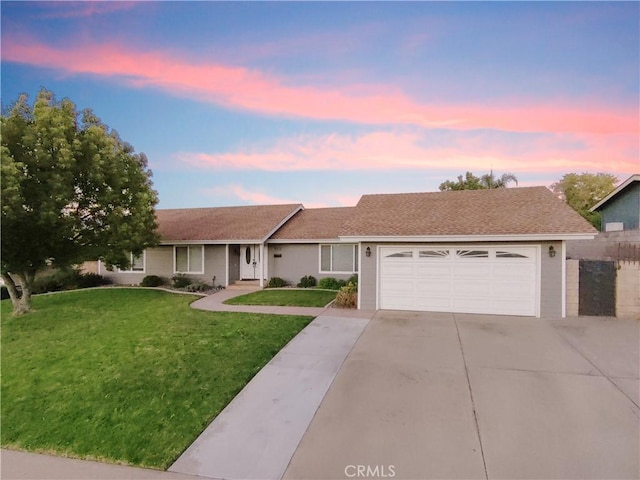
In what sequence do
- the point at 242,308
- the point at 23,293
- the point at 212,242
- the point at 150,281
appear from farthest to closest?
the point at 150,281, the point at 212,242, the point at 23,293, the point at 242,308

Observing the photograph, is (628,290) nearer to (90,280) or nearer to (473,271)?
(473,271)

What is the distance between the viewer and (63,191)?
441 inches

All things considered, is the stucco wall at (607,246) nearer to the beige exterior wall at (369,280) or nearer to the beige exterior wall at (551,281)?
the beige exterior wall at (551,281)

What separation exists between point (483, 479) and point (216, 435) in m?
3.39

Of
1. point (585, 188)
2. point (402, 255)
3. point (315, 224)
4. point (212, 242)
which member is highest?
point (585, 188)

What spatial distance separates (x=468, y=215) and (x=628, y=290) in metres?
5.11

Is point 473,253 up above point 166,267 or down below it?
above

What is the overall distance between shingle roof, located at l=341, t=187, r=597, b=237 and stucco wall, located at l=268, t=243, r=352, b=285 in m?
4.26

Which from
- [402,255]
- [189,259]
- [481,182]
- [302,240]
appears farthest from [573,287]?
[481,182]

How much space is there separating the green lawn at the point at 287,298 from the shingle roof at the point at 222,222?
317 cm

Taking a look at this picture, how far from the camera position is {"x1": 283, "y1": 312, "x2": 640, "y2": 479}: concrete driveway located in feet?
12.8

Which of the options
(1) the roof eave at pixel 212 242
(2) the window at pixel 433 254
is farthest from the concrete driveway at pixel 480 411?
(1) the roof eave at pixel 212 242

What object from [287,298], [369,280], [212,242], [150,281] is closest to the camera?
[369,280]

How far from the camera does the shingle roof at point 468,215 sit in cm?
1079
